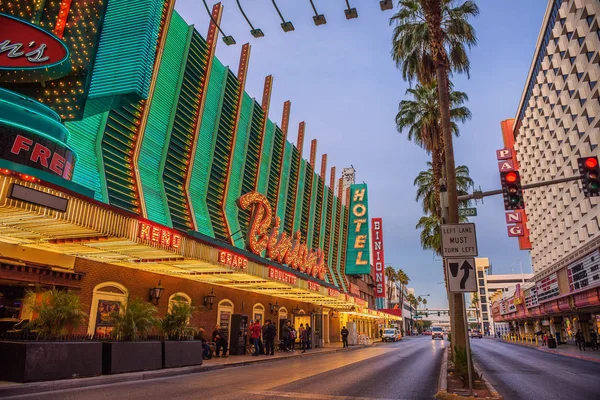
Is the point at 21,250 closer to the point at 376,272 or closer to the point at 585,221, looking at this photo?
the point at 585,221

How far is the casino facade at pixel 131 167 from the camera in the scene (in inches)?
467

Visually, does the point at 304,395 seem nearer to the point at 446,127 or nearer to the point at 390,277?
the point at 446,127

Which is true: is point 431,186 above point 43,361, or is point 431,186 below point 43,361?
above

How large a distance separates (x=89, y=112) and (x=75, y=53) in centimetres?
227

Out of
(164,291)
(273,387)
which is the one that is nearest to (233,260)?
(164,291)

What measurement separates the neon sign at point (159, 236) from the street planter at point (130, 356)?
3.14 m

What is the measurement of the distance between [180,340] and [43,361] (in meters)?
5.41

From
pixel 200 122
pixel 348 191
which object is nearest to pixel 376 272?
pixel 348 191

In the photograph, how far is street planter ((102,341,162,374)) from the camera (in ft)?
38.8

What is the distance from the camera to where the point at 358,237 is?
51.0 metres

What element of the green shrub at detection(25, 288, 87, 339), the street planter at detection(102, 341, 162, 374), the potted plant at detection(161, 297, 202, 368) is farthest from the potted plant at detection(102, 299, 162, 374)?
the green shrub at detection(25, 288, 87, 339)

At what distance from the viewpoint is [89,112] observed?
55.3ft

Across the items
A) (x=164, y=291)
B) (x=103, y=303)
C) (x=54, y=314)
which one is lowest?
(x=54, y=314)

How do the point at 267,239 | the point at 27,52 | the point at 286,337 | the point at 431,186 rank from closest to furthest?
1. the point at 27,52
2. the point at 267,239
3. the point at 286,337
4. the point at 431,186
